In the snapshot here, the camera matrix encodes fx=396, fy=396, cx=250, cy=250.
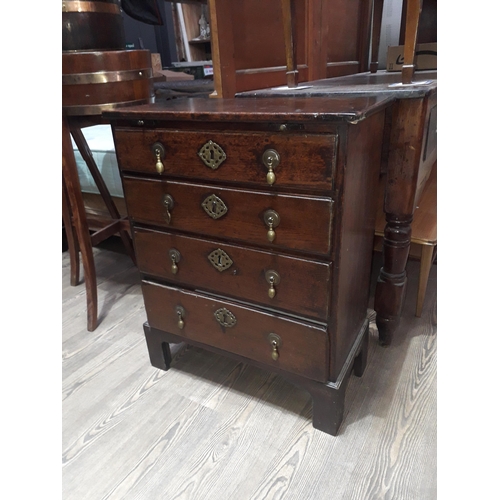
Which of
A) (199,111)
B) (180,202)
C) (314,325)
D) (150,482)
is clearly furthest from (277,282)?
(150,482)

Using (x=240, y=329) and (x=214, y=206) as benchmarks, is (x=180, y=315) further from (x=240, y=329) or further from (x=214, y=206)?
(x=214, y=206)

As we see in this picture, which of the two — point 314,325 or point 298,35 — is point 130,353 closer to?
point 314,325

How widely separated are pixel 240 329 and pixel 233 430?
268mm

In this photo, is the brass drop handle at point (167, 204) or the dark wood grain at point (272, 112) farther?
the brass drop handle at point (167, 204)

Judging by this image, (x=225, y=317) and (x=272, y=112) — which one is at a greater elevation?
(x=272, y=112)

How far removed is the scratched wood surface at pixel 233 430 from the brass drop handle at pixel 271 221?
1.75 feet

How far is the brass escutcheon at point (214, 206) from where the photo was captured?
878 millimetres

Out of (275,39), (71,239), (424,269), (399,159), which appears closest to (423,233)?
(424,269)

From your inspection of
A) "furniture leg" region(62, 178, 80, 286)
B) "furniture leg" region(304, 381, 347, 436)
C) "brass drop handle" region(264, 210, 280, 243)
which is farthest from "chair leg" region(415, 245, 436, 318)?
"furniture leg" region(62, 178, 80, 286)

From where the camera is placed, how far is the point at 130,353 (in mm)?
Answer: 1338

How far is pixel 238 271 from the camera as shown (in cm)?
94

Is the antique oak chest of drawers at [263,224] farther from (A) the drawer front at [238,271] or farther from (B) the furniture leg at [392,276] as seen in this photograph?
(B) the furniture leg at [392,276]

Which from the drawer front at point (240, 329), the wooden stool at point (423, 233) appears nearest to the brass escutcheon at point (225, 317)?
the drawer front at point (240, 329)

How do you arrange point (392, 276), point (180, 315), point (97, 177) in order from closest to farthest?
1. point (180, 315)
2. point (392, 276)
3. point (97, 177)
